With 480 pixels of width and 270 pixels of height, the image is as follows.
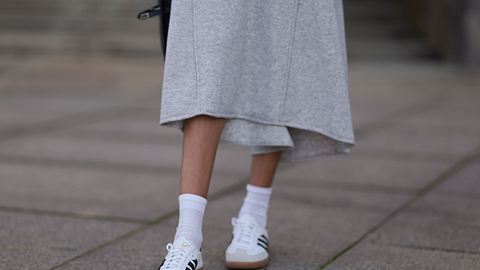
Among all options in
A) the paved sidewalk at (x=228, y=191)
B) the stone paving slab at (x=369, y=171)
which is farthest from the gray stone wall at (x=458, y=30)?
the stone paving slab at (x=369, y=171)

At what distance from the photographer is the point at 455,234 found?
12.2ft

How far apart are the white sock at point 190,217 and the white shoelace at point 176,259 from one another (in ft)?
0.18

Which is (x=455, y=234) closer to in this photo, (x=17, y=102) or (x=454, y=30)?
(x=17, y=102)

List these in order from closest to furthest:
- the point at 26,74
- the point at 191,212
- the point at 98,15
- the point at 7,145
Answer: the point at 191,212 → the point at 7,145 → the point at 26,74 → the point at 98,15

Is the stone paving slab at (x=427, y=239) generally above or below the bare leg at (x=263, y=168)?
below

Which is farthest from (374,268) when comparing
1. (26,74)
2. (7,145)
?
(26,74)

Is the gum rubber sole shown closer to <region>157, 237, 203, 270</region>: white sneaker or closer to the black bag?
<region>157, 237, 203, 270</region>: white sneaker

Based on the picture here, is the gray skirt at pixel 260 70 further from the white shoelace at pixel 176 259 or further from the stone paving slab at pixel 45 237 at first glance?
the stone paving slab at pixel 45 237

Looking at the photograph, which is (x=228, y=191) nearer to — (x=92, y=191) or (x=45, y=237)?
(x=92, y=191)

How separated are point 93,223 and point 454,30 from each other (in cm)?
945

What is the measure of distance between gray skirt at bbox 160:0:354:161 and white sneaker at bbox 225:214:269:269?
0.94 ft

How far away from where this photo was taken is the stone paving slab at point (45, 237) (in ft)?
10.5

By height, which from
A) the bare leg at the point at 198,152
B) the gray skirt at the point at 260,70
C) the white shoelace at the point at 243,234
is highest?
the gray skirt at the point at 260,70

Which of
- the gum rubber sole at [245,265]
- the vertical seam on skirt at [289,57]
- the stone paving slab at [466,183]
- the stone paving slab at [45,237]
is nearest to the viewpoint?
the vertical seam on skirt at [289,57]
